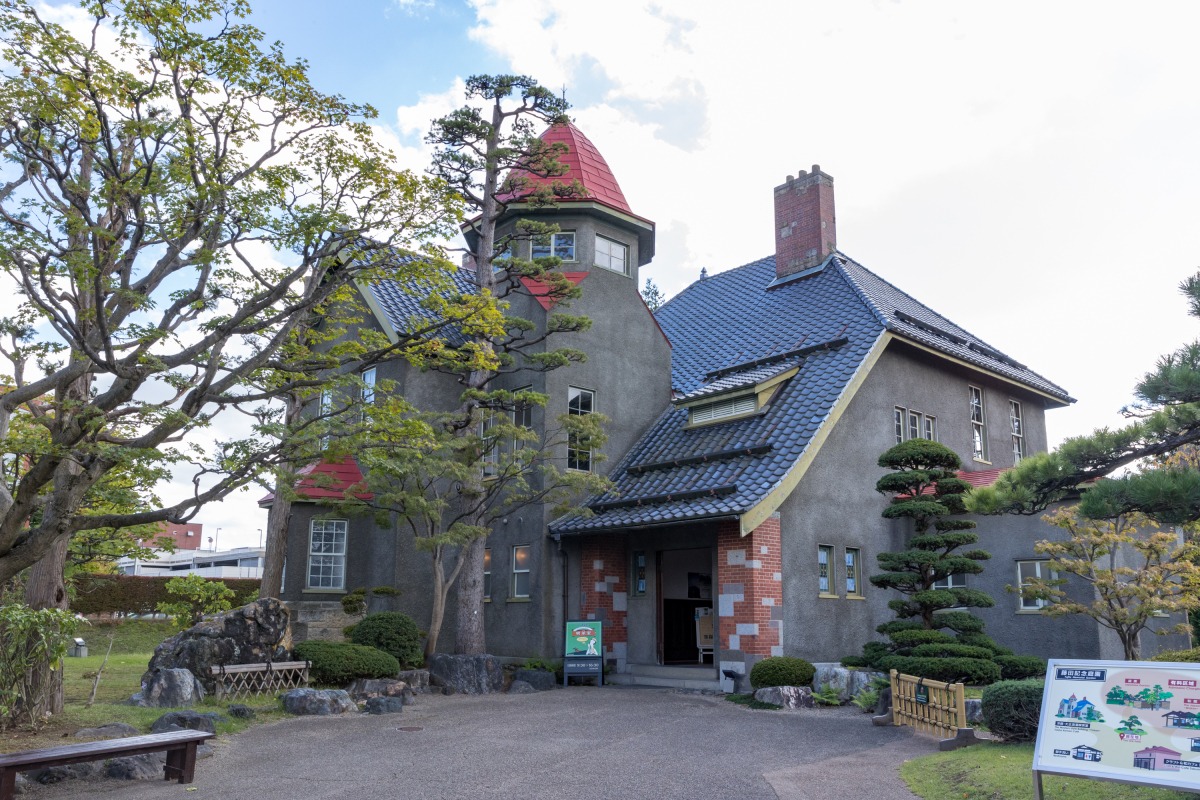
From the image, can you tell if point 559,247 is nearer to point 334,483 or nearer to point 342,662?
point 334,483

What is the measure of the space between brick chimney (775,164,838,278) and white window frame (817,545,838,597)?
913 centimetres

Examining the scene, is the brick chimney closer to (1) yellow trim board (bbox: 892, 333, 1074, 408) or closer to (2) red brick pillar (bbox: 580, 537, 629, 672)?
(1) yellow trim board (bbox: 892, 333, 1074, 408)

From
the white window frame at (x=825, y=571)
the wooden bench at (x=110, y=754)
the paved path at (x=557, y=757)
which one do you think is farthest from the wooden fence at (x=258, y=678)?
the white window frame at (x=825, y=571)

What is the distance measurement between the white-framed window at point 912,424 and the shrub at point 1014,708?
9.86 m

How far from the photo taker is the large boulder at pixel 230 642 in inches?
589

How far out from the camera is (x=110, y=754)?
8.79 meters

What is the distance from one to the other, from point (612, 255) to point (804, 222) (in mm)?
5945

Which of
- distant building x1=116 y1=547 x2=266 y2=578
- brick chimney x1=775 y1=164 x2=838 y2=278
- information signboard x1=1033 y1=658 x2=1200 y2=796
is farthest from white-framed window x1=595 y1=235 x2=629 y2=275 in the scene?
distant building x1=116 y1=547 x2=266 y2=578

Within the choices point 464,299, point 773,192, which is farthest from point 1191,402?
point 773,192

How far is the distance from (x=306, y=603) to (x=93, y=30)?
40.5 feet

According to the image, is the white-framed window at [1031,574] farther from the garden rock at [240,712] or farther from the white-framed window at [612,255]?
the garden rock at [240,712]

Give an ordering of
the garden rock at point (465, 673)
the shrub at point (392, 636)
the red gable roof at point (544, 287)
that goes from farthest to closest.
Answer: the red gable roof at point (544, 287), the garden rock at point (465, 673), the shrub at point (392, 636)

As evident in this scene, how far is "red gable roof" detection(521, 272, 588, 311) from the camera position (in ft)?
67.4

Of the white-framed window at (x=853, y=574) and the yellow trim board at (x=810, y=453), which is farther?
the white-framed window at (x=853, y=574)
